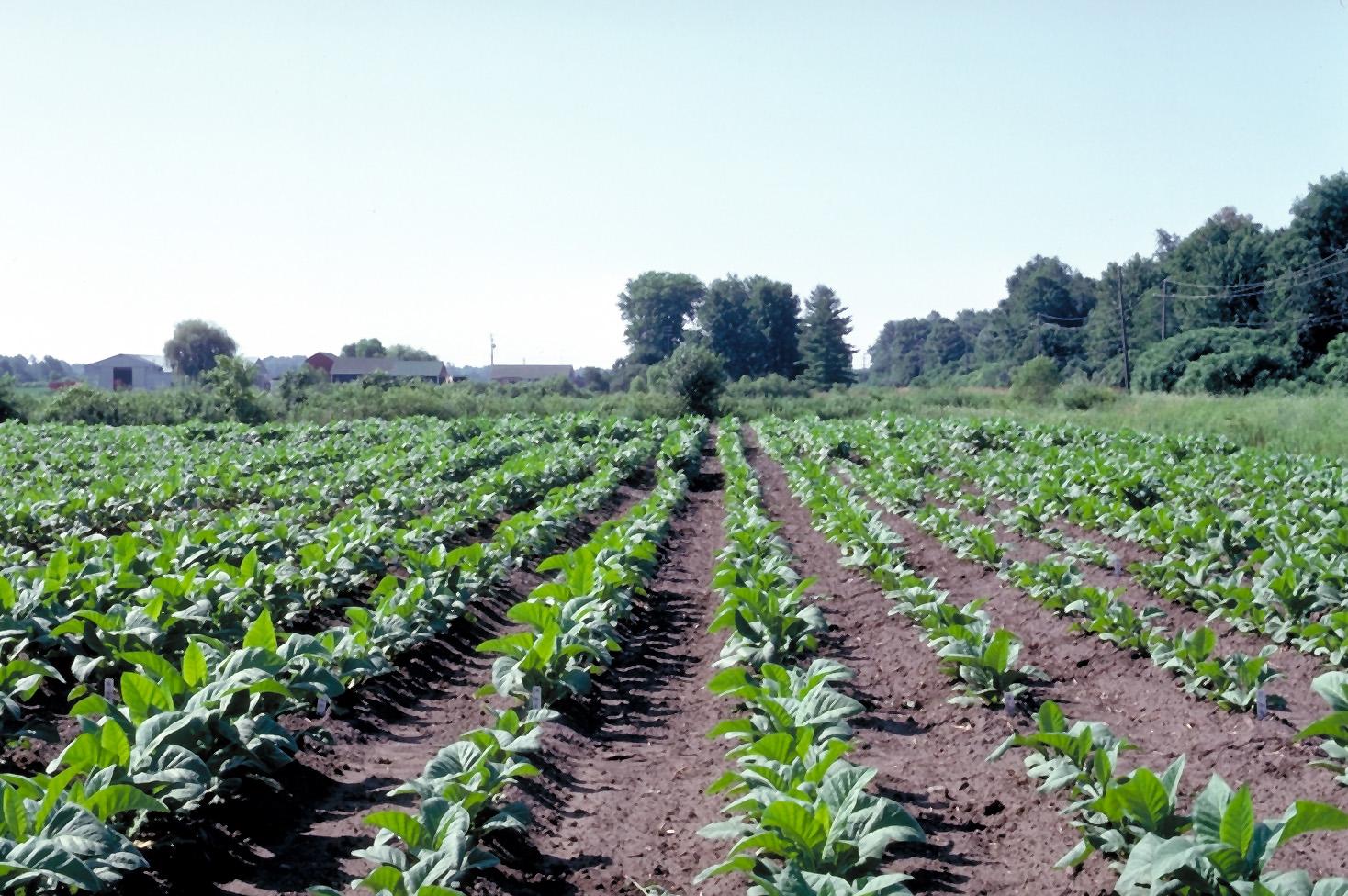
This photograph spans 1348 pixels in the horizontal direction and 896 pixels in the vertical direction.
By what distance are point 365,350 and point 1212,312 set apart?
70.0m

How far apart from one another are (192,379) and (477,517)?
267 feet

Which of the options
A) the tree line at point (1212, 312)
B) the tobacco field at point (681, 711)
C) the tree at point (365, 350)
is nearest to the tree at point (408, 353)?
the tree at point (365, 350)

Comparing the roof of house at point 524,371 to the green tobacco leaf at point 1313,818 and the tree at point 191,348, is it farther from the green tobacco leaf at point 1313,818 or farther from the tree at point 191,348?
the green tobacco leaf at point 1313,818

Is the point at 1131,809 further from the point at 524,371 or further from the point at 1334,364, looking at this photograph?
the point at 524,371

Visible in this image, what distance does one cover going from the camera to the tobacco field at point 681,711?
139 inches

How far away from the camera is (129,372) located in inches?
3455

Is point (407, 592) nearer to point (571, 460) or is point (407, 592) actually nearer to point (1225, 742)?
point (1225, 742)

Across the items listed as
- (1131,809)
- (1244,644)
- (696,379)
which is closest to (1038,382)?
(696,379)

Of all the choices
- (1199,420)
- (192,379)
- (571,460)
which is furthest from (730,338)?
(571,460)

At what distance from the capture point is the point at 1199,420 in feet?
91.1

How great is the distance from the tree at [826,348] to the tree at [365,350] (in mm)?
40192

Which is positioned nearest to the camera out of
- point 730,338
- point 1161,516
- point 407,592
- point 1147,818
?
point 1147,818

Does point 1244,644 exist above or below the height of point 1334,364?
below

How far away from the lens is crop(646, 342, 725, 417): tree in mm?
45969
